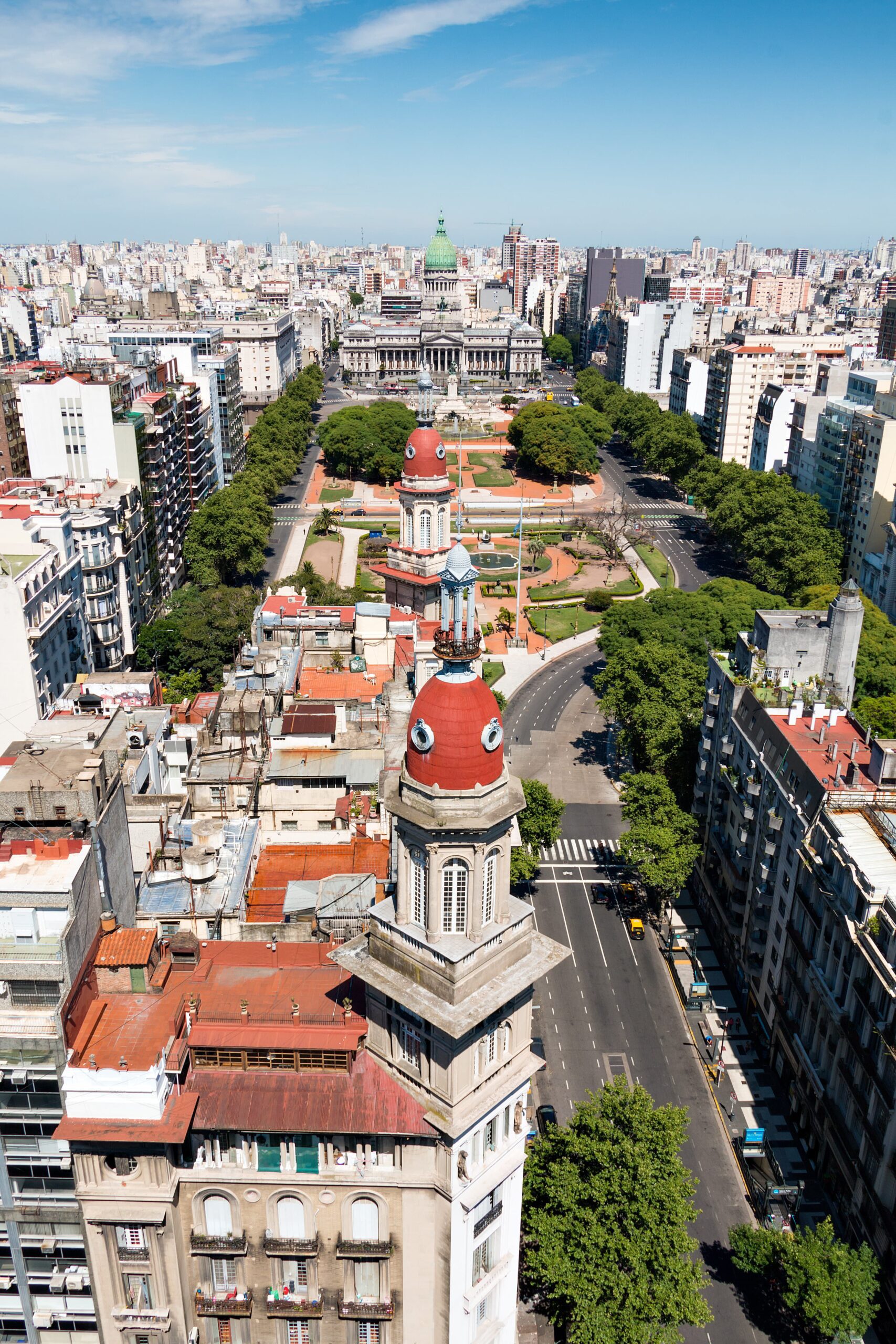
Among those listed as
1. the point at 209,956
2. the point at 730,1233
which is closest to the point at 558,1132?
the point at 730,1233

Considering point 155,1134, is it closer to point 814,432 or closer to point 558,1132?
point 558,1132

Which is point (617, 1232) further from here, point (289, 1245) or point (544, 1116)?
point (544, 1116)

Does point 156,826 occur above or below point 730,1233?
above

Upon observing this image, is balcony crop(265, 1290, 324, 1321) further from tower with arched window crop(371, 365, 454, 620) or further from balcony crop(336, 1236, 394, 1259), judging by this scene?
tower with arched window crop(371, 365, 454, 620)

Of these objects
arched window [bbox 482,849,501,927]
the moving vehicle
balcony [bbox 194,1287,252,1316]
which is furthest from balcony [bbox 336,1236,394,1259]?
the moving vehicle

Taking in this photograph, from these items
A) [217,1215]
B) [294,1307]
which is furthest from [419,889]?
[294,1307]

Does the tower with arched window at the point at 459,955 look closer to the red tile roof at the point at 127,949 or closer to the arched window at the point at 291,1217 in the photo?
the arched window at the point at 291,1217

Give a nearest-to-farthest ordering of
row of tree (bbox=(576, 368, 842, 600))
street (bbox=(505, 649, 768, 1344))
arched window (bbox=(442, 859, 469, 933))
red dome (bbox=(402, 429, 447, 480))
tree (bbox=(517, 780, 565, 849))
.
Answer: arched window (bbox=(442, 859, 469, 933)), street (bbox=(505, 649, 768, 1344)), tree (bbox=(517, 780, 565, 849)), red dome (bbox=(402, 429, 447, 480)), row of tree (bbox=(576, 368, 842, 600))
